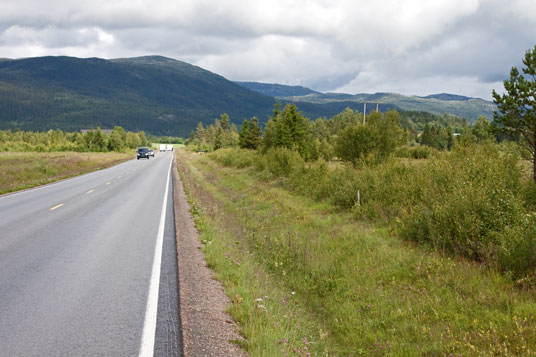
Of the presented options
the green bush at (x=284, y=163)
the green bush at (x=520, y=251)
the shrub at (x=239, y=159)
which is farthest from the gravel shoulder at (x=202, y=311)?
the shrub at (x=239, y=159)

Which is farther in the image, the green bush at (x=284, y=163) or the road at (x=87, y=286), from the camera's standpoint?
the green bush at (x=284, y=163)

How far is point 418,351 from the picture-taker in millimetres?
5090

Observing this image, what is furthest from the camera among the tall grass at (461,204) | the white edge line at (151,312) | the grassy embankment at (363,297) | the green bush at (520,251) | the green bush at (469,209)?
the green bush at (469,209)

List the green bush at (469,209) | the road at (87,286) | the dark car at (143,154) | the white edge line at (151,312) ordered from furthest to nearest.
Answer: the dark car at (143,154)
the green bush at (469,209)
the road at (87,286)
the white edge line at (151,312)

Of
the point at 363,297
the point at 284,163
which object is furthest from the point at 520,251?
the point at 284,163

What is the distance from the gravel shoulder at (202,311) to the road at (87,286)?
0.51 feet

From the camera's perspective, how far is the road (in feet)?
14.6

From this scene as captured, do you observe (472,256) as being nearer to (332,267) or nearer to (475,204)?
(475,204)

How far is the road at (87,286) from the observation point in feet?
14.6

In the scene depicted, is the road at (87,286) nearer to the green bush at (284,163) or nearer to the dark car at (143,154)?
the green bush at (284,163)

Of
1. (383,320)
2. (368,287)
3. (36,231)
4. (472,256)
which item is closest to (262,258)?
(368,287)

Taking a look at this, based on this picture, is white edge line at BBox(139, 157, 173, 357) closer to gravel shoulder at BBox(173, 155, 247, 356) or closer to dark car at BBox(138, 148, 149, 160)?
gravel shoulder at BBox(173, 155, 247, 356)

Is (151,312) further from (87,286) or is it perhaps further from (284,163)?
(284,163)

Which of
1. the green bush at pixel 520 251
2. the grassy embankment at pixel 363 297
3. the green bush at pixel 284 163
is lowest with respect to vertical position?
the grassy embankment at pixel 363 297
